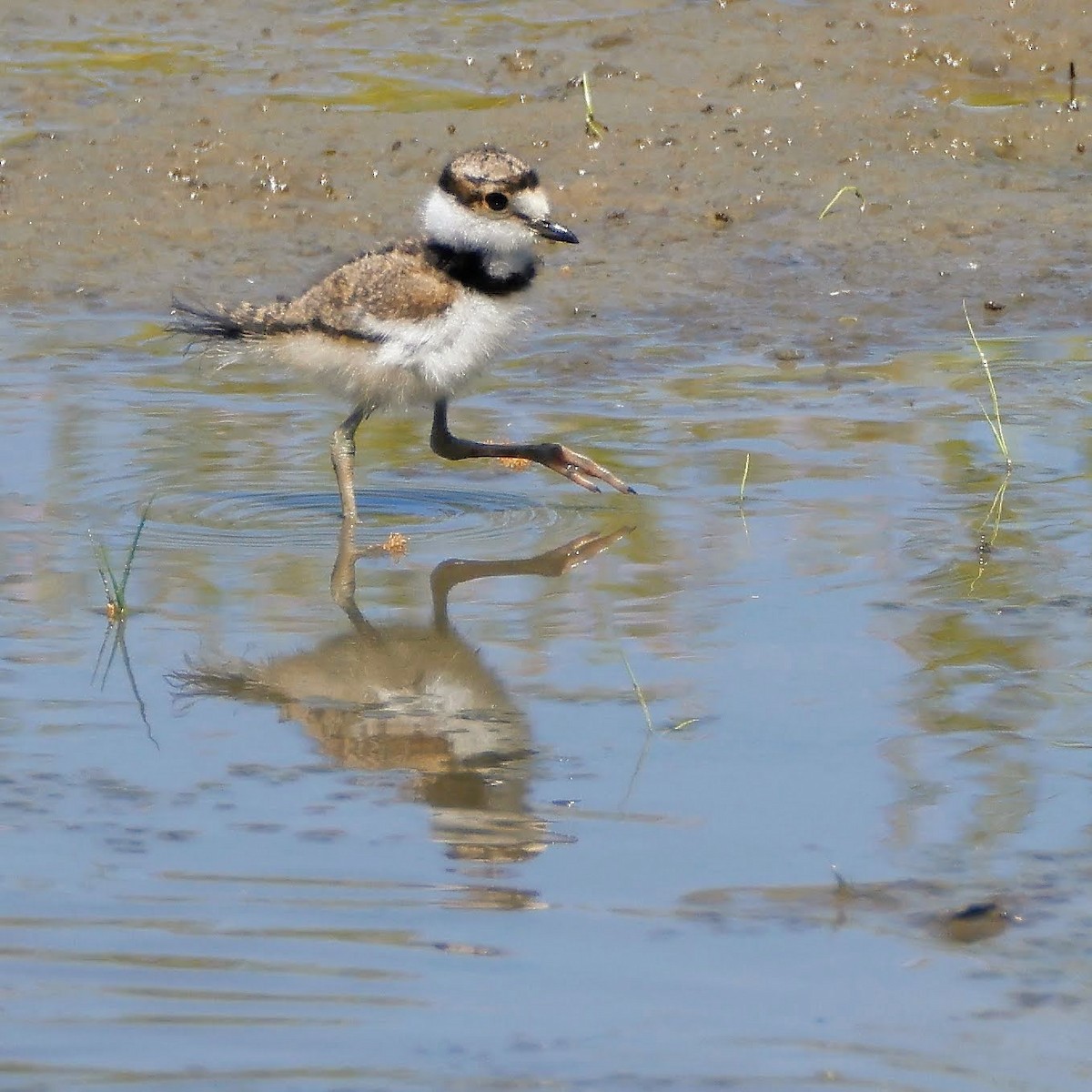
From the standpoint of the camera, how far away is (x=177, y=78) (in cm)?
867

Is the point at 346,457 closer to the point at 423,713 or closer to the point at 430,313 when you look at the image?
the point at 430,313

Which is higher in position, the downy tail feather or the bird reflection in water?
the downy tail feather

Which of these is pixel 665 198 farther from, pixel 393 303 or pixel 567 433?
pixel 393 303

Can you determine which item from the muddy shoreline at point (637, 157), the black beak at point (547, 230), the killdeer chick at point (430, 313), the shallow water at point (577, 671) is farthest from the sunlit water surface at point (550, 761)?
the muddy shoreline at point (637, 157)

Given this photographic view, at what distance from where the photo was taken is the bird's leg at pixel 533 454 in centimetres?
499

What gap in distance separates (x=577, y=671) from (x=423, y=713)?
329 millimetres

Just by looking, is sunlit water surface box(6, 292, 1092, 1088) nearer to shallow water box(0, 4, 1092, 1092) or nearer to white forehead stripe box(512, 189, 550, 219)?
shallow water box(0, 4, 1092, 1092)

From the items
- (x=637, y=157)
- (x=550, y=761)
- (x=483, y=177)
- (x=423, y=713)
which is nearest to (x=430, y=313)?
(x=483, y=177)

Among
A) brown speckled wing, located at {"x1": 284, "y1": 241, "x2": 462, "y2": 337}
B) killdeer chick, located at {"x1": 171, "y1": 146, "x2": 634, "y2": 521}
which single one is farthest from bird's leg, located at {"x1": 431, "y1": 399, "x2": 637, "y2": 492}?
brown speckled wing, located at {"x1": 284, "y1": 241, "x2": 462, "y2": 337}

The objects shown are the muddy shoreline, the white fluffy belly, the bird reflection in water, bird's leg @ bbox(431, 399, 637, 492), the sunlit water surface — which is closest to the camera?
the sunlit water surface

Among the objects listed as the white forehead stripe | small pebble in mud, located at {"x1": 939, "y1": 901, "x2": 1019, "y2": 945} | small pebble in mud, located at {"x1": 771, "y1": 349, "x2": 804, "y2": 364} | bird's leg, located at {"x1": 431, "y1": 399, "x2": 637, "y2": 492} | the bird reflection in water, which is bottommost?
small pebble in mud, located at {"x1": 771, "y1": 349, "x2": 804, "y2": 364}

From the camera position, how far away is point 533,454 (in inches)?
199

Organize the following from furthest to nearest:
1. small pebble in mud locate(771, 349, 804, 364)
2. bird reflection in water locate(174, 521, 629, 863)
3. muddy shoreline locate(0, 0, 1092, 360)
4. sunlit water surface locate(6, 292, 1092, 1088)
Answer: muddy shoreline locate(0, 0, 1092, 360) → small pebble in mud locate(771, 349, 804, 364) → bird reflection in water locate(174, 521, 629, 863) → sunlit water surface locate(6, 292, 1092, 1088)

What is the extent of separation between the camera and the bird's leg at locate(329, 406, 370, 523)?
16.1ft
